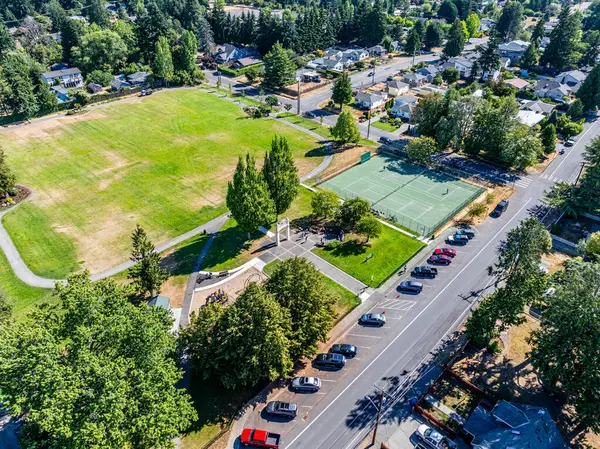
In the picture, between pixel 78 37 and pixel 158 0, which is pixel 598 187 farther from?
pixel 158 0

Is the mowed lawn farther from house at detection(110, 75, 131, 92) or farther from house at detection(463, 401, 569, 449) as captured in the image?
house at detection(463, 401, 569, 449)

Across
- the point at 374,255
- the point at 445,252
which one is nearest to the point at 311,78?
the point at 374,255

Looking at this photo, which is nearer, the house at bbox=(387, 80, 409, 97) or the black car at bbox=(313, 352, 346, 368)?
the black car at bbox=(313, 352, 346, 368)

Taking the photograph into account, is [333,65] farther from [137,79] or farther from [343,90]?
[137,79]

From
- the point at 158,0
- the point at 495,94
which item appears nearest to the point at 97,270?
the point at 495,94

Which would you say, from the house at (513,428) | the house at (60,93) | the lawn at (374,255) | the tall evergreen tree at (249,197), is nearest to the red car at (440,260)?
the lawn at (374,255)

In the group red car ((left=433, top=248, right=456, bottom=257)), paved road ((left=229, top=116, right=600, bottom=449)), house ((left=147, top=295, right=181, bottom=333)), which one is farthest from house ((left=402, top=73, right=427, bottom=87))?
house ((left=147, top=295, right=181, bottom=333))
